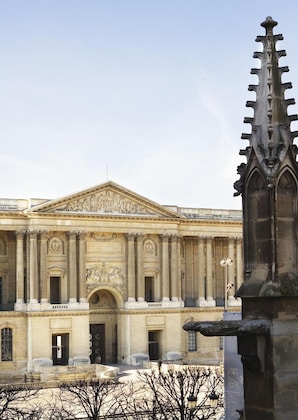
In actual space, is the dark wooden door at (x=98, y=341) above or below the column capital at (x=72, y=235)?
below

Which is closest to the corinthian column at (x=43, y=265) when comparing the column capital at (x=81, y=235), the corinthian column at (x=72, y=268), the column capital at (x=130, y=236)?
the corinthian column at (x=72, y=268)

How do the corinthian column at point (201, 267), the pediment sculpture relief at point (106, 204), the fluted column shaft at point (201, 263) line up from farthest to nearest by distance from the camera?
1. the fluted column shaft at point (201, 263)
2. the corinthian column at point (201, 267)
3. the pediment sculpture relief at point (106, 204)

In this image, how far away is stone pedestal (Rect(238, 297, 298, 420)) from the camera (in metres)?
9.84

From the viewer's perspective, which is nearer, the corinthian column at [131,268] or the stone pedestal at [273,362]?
the stone pedestal at [273,362]

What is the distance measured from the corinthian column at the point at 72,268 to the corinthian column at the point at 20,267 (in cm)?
410

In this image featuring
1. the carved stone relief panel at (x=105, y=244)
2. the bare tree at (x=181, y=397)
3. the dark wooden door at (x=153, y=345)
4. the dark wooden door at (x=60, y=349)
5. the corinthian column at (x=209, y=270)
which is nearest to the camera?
the bare tree at (x=181, y=397)

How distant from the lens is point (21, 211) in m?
63.9

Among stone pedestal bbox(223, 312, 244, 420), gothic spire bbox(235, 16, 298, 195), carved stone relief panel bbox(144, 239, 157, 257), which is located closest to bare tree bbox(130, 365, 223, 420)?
stone pedestal bbox(223, 312, 244, 420)

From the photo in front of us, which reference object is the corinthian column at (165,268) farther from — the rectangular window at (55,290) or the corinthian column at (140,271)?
the rectangular window at (55,290)

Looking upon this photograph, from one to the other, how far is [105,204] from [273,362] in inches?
2260

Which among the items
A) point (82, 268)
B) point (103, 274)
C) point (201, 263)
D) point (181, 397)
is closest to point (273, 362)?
point (181, 397)

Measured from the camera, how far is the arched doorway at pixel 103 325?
229 feet

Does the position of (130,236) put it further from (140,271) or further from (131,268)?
(140,271)

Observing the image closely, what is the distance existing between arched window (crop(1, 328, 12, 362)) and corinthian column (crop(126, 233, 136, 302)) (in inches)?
445
